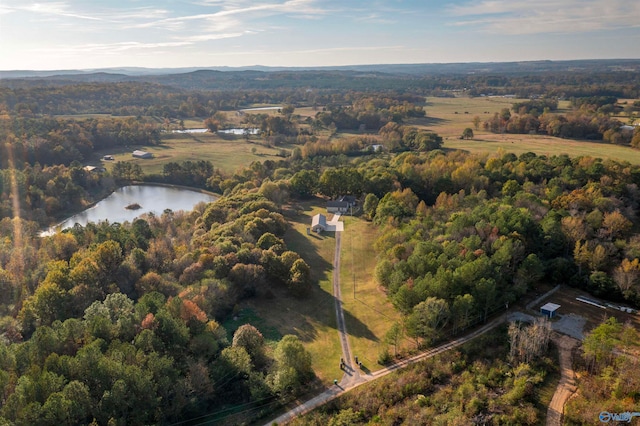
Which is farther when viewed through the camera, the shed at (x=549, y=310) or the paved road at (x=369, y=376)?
the shed at (x=549, y=310)

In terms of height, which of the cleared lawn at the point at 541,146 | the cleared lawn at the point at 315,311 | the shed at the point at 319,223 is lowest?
the cleared lawn at the point at 315,311

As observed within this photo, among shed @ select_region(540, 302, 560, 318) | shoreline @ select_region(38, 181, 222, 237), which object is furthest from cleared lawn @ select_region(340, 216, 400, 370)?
shoreline @ select_region(38, 181, 222, 237)

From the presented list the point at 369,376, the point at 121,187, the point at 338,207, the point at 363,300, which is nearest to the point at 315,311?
the point at 363,300

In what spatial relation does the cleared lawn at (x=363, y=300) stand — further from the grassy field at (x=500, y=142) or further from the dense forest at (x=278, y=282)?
the grassy field at (x=500, y=142)

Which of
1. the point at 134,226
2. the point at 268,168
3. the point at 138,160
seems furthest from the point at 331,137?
the point at 134,226

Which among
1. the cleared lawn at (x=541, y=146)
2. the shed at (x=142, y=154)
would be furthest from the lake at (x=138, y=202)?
the cleared lawn at (x=541, y=146)

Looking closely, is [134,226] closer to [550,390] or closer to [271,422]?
[271,422]

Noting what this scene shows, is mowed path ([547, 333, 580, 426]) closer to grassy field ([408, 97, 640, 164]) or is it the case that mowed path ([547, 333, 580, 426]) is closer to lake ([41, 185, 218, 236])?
grassy field ([408, 97, 640, 164])
